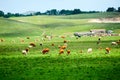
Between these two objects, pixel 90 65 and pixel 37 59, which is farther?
pixel 37 59

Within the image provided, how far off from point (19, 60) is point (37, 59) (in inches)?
77.6

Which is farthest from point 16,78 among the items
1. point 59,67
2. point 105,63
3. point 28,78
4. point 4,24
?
point 4,24

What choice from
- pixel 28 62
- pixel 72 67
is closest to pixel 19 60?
pixel 28 62

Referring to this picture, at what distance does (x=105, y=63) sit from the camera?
3125 centimetres

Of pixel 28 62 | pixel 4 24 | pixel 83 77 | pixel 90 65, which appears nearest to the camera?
pixel 83 77

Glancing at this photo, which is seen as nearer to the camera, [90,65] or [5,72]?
[5,72]

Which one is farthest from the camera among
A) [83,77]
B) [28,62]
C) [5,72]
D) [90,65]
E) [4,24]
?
[4,24]

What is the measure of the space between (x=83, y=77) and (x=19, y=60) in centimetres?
1096

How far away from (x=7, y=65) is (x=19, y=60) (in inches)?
120

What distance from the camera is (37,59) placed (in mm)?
34938

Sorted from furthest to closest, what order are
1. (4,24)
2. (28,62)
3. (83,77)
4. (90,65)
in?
(4,24)
(28,62)
(90,65)
(83,77)

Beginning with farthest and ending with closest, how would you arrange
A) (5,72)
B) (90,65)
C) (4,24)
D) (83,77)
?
(4,24) < (90,65) < (5,72) < (83,77)

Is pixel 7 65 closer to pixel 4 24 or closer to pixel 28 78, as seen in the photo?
pixel 28 78

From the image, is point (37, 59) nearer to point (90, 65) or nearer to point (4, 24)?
point (90, 65)
